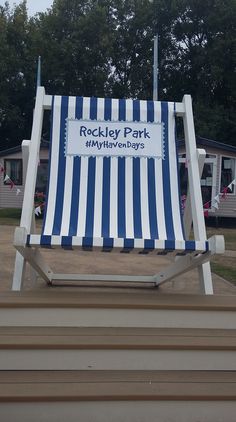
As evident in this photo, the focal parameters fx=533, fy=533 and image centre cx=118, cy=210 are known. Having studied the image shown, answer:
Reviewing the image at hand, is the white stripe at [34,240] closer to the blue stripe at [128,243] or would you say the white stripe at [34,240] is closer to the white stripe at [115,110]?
the blue stripe at [128,243]

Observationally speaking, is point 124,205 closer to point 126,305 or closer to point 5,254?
point 126,305

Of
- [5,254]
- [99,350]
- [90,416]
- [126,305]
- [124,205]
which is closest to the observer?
[90,416]

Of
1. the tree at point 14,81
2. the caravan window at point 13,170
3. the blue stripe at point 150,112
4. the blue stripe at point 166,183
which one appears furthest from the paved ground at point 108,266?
the tree at point 14,81

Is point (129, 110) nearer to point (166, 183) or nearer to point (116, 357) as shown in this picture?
point (166, 183)

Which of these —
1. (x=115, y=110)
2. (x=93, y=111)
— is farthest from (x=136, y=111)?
(x=93, y=111)

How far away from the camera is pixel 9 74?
32250mm

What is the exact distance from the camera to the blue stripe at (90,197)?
11.9ft

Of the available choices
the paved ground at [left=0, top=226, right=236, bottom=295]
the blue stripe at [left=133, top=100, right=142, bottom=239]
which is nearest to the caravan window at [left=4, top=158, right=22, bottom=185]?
the paved ground at [left=0, top=226, right=236, bottom=295]

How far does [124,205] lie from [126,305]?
3.54 feet

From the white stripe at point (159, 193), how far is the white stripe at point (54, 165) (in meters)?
0.75

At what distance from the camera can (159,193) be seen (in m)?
3.97

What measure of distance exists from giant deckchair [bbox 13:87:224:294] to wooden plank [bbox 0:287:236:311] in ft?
1.12

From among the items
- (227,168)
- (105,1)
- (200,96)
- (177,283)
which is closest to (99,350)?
(177,283)

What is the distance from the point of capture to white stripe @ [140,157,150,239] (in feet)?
12.1
